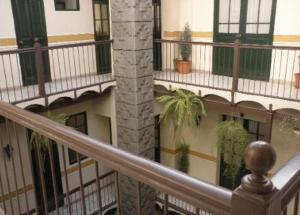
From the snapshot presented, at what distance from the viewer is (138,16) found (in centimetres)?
632

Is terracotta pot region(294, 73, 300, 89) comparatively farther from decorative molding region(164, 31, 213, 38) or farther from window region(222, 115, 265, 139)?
decorative molding region(164, 31, 213, 38)

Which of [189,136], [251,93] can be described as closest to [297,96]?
[251,93]

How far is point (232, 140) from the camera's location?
6.43 m

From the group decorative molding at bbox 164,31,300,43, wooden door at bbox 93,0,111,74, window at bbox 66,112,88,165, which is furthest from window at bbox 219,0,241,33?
window at bbox 66,112,88,165

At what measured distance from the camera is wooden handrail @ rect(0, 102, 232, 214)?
0.86m

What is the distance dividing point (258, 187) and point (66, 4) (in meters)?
7.42

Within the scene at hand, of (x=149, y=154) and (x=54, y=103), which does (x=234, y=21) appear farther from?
(x=54, y=103)

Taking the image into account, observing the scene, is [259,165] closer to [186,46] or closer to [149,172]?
[149,172]

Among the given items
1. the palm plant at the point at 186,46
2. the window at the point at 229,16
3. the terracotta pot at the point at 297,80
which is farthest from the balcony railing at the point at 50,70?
the terracotta pot at the point at 297,80

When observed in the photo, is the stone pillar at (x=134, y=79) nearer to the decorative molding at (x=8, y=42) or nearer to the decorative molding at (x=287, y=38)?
the decorative molding at (x=8, y=42)

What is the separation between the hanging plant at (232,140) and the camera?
6.31 meters

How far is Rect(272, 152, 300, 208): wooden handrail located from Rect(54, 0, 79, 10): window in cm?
713

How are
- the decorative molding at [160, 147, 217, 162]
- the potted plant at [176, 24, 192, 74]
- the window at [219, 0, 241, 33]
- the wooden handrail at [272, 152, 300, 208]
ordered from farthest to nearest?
the decorative molding at [160, 147, 217, 162] < the potted plant at [176, 24, 192, 74] < the window at [219, 0, 241, 33] < the wooden handrail at [272, 152, 300, 208]

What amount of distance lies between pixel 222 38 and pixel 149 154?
334cm
